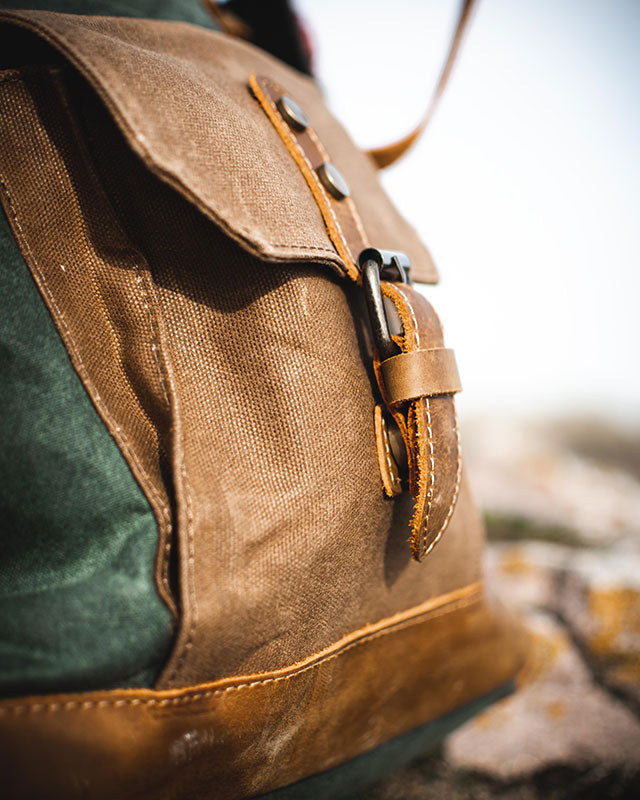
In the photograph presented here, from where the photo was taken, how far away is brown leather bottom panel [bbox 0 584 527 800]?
48 cm

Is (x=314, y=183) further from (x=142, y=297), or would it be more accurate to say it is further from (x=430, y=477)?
(x=430, y=477)

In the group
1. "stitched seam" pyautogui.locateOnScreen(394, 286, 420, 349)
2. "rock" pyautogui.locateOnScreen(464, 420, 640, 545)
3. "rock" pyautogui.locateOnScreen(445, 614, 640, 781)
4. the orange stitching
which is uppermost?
"stitched seam" pyautogui.locateOnScreen(394, 286, 420, 349)

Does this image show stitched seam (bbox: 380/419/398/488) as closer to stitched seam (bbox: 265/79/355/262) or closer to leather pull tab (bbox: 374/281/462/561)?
leather pull tab (bbox: 374/281/462/561)

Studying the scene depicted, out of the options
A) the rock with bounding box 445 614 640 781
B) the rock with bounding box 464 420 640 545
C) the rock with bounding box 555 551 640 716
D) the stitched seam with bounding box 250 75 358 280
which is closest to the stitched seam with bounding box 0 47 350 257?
the stitched seam with bounding box 250 75 358 280

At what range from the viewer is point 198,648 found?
544 millimetres

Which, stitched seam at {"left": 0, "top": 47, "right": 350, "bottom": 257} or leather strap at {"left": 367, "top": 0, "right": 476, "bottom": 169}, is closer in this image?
stitched seam at {"left": 0, "top": 47, "right": 350, "bottom": 257}

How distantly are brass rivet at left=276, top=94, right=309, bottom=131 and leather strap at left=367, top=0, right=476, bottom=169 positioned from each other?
491mm

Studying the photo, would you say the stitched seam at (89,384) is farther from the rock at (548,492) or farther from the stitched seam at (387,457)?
the rock at (548,492)

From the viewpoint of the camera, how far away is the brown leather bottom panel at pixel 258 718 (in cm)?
48

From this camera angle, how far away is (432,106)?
3.83 ft

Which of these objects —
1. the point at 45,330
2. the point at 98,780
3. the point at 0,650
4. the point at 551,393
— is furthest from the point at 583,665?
the point at 551,393

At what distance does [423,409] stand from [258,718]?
446mm

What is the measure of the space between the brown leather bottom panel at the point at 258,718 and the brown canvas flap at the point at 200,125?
0.52m

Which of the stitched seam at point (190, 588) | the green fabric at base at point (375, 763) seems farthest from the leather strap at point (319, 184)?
the green fabric at base at point (375, 763)
